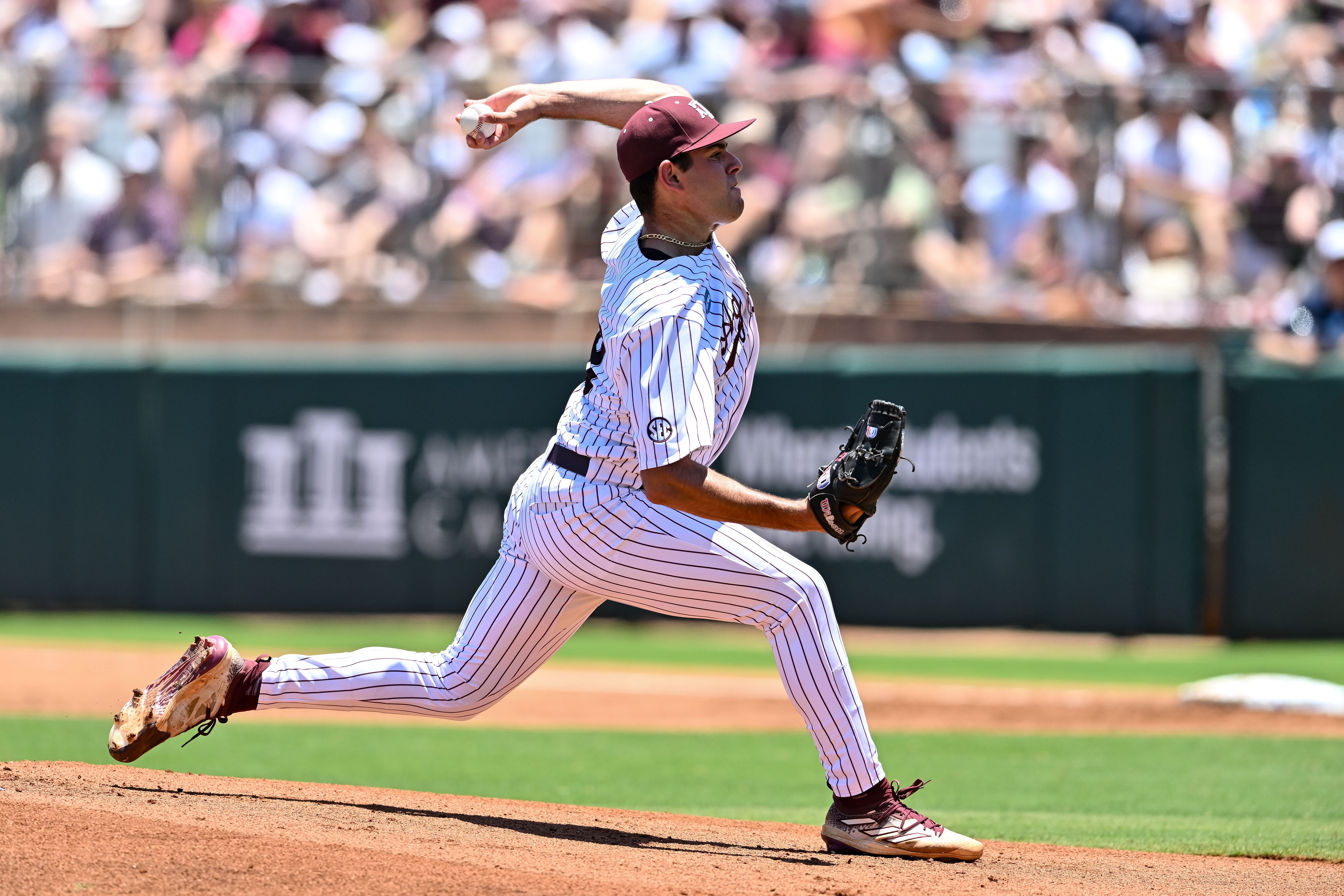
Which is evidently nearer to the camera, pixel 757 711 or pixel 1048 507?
pixel 757 711

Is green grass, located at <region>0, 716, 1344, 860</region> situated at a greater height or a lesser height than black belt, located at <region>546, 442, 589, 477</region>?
lesser

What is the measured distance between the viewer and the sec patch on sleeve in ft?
13.1

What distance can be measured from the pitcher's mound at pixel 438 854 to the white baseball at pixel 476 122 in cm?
182

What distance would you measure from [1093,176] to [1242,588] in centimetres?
282

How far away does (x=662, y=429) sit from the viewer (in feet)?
13.1

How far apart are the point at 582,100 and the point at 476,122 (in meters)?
0.40

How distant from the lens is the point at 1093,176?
11.1 m

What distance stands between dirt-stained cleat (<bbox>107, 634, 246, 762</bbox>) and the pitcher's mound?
5.7 inches

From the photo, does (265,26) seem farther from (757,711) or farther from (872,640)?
(757,711)

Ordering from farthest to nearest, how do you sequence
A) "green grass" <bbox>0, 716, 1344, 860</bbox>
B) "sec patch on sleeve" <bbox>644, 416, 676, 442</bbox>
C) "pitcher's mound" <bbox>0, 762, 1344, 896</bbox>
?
"green grass" <bbox>0, 716, 1344, 860</bbox> → "sec patch on sleeve" <bbox>644, 416, 676, 442</bbox> → "pitcher's mound" <bbox>0, 762, 1344, 896</bbox>

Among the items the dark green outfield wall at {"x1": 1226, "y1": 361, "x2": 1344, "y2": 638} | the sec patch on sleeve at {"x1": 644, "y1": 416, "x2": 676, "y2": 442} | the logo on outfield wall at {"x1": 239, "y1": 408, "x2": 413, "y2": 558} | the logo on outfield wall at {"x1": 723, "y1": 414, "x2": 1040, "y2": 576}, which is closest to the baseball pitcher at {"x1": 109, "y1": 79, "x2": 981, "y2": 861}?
the sec patch on sleeve at {"x1": 644, "y1": 416, "x2": 676, "y2": 442}

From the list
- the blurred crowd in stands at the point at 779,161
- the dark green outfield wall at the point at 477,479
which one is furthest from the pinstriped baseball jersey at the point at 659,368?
the blurred crowd in stands at the point at 779,161

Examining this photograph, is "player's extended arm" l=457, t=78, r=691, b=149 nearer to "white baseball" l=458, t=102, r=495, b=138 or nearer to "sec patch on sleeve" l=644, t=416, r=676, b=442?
"white baseball" l=458, t=102, r=495, b=138

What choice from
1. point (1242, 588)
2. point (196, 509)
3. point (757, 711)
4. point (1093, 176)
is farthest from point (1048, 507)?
point (196, 509)
